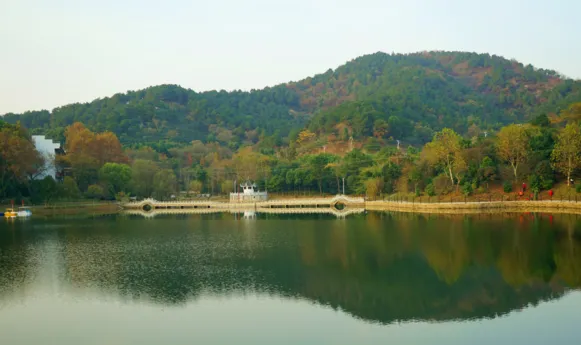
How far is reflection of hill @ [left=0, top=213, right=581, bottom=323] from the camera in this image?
79.1 ft

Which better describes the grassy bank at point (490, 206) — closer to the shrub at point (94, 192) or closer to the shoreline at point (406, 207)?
the shoreline at point (406, 207)

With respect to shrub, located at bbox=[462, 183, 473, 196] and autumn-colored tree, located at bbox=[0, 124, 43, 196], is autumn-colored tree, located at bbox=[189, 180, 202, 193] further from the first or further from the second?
shrub, located at bbox=[462, 183, 473, 196]

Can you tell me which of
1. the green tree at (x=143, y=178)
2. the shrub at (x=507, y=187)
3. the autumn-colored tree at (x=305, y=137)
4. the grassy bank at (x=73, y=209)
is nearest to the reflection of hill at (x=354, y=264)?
the shrub at (x=507, y=187)

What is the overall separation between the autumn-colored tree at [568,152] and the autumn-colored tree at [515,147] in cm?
343

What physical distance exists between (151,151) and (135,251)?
80769mm

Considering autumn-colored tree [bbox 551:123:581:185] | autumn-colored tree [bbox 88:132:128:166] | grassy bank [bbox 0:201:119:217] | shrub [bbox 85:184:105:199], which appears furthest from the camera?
autumn-colored tree [bbox 88:132:128:166]

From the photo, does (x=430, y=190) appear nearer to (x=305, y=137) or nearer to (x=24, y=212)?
(x=24, y=212)

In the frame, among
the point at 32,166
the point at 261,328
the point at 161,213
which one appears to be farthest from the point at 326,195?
the point at 261,328

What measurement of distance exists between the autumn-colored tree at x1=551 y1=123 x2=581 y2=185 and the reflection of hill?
1187cm

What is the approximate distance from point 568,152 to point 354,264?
3300 centimetres

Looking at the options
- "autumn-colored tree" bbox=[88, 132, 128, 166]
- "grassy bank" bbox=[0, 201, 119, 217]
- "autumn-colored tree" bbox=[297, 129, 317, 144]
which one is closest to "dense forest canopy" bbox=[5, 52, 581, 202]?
"autumn-colored tree" bbox=[88, 132, 128, 166]

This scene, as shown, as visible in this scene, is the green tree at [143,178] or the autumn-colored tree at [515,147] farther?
the green tree at [143,178]

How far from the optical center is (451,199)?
6094cm

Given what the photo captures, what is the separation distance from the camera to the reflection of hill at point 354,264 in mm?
24109
